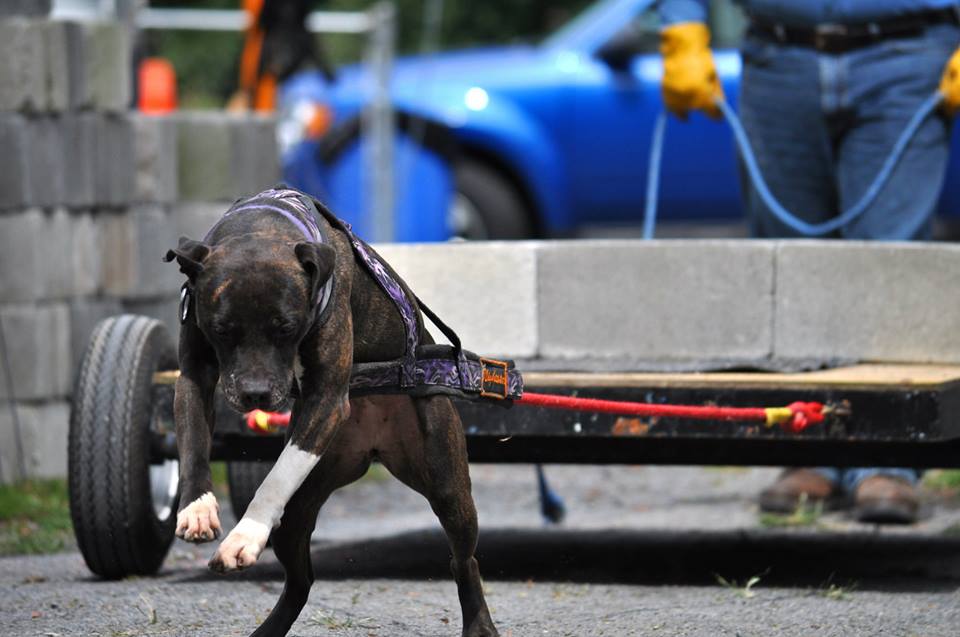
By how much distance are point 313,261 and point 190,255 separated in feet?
0.83

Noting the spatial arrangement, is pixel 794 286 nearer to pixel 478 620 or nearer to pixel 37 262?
pixel 478 620

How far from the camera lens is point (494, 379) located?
446 centimetres

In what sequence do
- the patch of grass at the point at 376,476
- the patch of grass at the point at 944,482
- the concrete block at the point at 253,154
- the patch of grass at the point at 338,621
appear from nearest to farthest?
the patch of grass at the point at 338,621
the patch of grass at the point at 944,482
the patch of grass at the point at 376,476
the concrete block at the point at 253,154

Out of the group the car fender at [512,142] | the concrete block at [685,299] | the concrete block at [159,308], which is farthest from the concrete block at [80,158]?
the car fender at [512,142]

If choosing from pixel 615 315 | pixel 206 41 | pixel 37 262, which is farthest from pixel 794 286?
pixel 206 41

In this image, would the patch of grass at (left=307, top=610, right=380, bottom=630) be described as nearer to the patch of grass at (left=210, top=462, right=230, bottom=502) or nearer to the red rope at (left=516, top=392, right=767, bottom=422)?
the red rope at (left=516, top=392, right=767, bottom=422)

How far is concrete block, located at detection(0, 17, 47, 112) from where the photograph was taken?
7105 mm

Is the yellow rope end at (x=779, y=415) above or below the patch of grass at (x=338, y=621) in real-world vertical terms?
above

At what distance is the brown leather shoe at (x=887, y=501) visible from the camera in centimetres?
650

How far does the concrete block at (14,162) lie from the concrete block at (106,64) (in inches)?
19.5

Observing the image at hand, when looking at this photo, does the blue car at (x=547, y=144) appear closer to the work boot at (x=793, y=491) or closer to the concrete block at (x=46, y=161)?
the concrete block at (x=46, y=161)

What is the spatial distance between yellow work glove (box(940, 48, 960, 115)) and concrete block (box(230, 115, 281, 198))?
400 cm

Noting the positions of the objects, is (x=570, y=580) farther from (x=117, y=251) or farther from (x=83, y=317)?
(x=117, y=251)

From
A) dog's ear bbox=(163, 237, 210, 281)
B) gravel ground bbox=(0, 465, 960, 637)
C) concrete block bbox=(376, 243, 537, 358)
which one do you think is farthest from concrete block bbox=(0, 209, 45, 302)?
dog's ear bbox=(163, 237, 210, 281)
